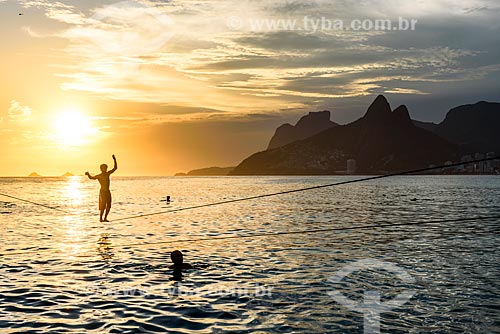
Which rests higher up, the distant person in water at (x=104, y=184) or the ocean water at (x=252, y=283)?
the distant person in water at (x=104, y=184)

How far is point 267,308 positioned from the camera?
16.4 m

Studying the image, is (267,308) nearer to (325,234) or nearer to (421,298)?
(421,298)

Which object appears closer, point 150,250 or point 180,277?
point 180,277

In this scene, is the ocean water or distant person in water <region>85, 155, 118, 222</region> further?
distant person in water <region>85, 155, 118, 222</region>

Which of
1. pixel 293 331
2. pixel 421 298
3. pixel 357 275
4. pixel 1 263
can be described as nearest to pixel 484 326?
pixel 421 298

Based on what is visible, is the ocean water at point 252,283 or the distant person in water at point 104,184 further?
the distant person in water at point 104,184

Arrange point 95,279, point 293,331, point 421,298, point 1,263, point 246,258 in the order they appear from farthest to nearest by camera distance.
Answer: point 246,258, point 1,263, point 95,279, point 421,298, point 293,331

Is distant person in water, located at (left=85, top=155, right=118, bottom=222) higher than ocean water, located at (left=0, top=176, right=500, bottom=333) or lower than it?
higher

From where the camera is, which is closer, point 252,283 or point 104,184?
point 252,283

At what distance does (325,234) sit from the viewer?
37.6 metres

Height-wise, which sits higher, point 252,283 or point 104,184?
point 104,184

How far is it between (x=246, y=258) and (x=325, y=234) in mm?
12648

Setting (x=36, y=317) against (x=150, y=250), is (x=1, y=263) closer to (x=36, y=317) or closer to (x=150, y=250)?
(x=150, y=250)

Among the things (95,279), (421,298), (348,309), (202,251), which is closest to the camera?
(348,309)
